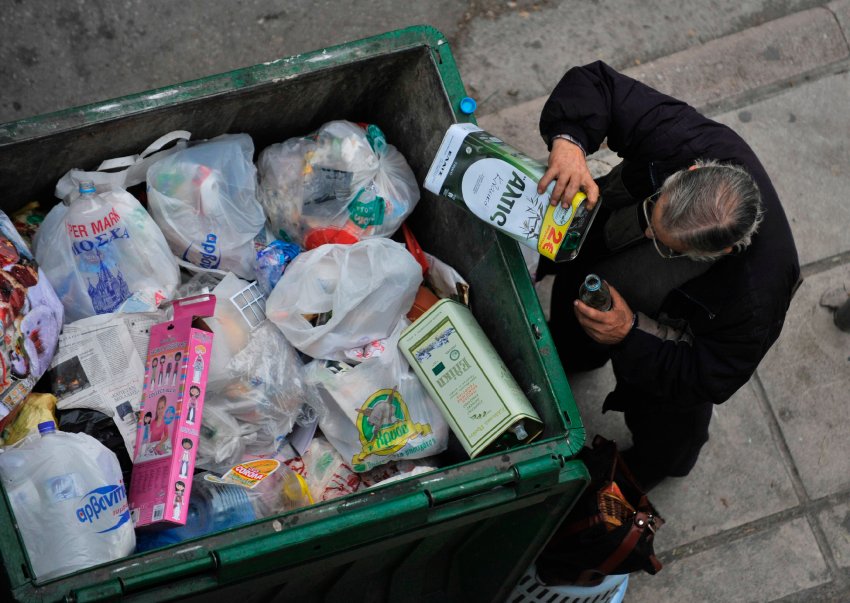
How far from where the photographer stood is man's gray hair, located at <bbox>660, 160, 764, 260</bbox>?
216 cm

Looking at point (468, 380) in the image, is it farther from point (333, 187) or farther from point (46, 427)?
point (46, 427)

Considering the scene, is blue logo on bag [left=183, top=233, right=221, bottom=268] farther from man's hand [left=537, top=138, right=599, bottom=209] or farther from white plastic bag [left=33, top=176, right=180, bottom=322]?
man's hand [left=537, top=138, right=599, bottom=209]

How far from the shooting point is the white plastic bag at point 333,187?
275cm

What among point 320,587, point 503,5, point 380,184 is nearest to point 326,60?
point 380,184

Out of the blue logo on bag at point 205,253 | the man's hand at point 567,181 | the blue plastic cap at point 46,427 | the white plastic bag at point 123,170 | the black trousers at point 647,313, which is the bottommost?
the black trousers at point 647,313

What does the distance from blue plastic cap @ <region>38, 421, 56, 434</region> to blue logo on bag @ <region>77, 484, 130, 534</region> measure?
220 mm

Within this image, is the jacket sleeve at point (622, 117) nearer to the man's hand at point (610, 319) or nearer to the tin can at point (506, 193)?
the tin can at point (506, 193)

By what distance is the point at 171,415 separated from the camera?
7.54ft

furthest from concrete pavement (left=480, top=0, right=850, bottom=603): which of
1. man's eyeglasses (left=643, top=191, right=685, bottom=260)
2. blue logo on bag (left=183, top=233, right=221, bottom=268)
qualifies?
blue logo on bag (left=183, top=233, right=221, bottom=268)

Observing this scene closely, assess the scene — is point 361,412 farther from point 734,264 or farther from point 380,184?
point 734,264

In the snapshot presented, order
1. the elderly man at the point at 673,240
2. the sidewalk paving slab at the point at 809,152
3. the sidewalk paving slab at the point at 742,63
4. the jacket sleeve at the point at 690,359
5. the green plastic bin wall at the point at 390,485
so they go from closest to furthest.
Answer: the green plastic bin wall at the point at 390,485
the elderly man at the point at 673,240
the jacket sleeve at the point at 690,359
the sidewalk paving slab at the point at 809,152
the sidewalk paving slab at the point at 742,63

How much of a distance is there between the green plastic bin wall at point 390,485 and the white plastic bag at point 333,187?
0.33 feet

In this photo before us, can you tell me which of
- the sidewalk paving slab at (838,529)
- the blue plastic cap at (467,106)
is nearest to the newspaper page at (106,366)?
the blue plastic cap at (467,106)

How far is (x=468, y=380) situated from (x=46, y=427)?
103cm
